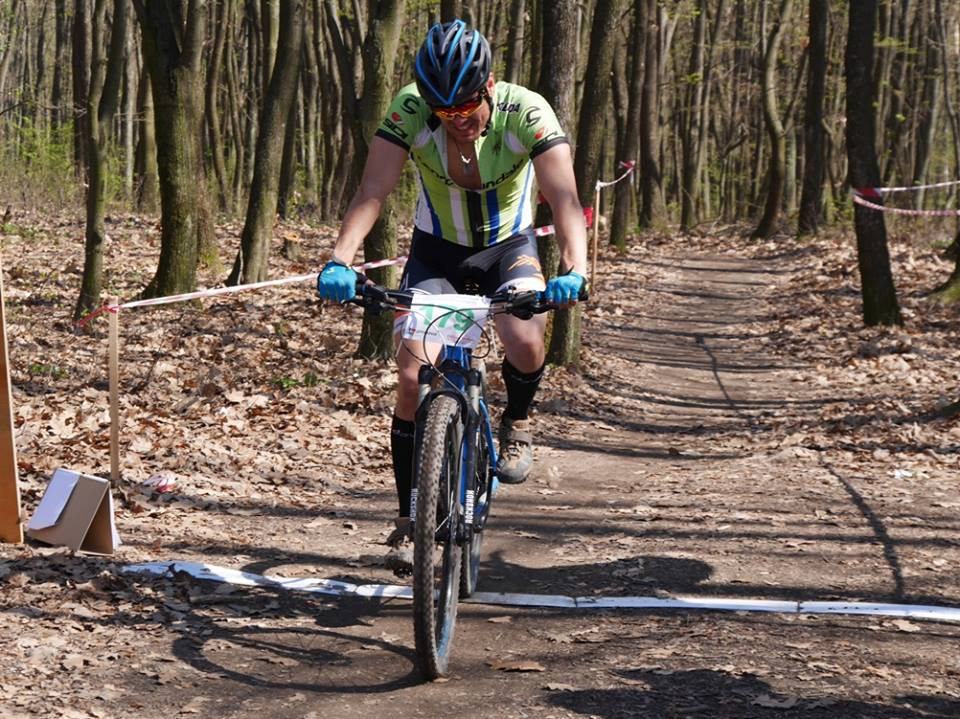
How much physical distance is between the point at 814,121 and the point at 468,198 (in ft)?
74.4

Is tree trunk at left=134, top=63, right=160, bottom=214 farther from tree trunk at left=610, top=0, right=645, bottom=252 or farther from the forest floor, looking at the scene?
tree trunk at left=610, top=0, right=645, bottom=252

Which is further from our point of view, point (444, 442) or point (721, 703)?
point (444, 442)

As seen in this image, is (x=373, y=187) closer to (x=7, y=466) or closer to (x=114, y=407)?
(x=7, y=466)

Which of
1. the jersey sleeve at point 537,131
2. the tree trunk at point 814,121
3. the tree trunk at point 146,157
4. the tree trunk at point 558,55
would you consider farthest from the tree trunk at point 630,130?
the jersey sleeve at point 537,131

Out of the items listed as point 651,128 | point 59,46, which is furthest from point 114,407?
point 59,46

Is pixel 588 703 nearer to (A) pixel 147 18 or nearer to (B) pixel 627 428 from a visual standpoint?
(B) pixel 627 428

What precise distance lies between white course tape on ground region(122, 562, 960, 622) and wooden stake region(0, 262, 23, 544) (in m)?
0.64

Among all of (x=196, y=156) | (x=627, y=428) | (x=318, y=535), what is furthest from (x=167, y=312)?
(x=318, y=535)

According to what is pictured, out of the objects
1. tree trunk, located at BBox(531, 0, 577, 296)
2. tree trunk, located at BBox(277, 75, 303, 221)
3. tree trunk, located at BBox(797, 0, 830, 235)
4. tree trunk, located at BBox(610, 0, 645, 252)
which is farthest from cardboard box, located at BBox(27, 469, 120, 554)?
tree trunk, located at BBox(610, 0, 645, 252)

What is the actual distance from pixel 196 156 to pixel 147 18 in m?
1.75

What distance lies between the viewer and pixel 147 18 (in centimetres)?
1255

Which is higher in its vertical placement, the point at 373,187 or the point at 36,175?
the point at 36,175

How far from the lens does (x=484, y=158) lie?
4992 millimetres

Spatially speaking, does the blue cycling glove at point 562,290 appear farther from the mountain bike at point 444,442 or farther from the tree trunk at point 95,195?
the tree trunk at point 95,195
